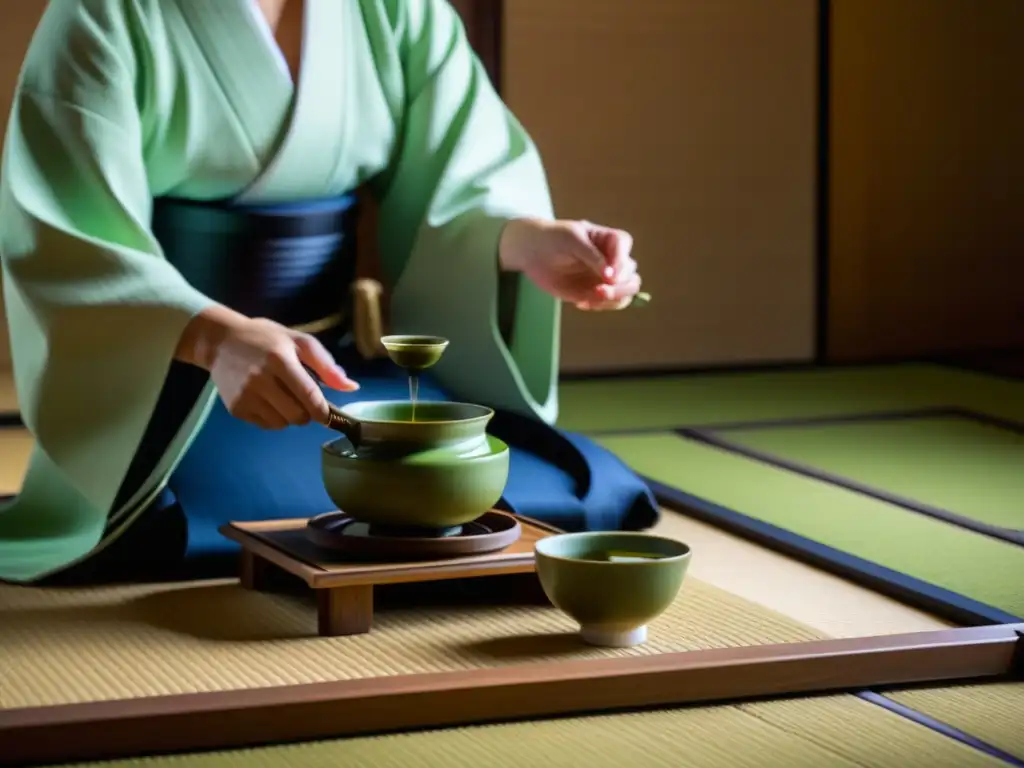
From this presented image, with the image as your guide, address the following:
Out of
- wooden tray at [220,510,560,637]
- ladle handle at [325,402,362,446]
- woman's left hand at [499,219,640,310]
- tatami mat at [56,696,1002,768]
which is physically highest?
woman's left hand at [499,219,640,310]

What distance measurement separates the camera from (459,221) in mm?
2979

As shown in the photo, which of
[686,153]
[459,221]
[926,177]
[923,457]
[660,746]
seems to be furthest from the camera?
[926,177]

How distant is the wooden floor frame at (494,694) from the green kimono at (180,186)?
707 millimetres

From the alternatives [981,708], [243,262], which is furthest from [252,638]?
[981,708]

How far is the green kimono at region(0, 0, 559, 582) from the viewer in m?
2.55

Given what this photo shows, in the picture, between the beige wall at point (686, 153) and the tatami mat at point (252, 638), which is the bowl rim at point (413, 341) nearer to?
the tatami mat at point (252, 638)

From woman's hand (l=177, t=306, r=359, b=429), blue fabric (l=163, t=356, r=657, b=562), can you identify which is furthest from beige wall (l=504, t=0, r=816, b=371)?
woman's hand (l=177, t=306, r=359, b=429)

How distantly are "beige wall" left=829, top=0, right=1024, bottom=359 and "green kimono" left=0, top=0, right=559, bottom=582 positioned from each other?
2598mm

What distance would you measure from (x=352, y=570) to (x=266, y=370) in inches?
11.2

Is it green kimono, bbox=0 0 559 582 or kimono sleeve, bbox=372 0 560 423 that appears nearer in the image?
green kimono, bbox=0 0 559 582

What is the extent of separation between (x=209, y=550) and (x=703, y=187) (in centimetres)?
295

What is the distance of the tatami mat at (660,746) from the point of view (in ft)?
6.14

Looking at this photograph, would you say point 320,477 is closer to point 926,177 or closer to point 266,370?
point 266,370

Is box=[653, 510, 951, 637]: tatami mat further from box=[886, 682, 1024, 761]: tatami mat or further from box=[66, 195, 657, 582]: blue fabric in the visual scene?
box=[886, 682, 1024, 761]: tatami mat
